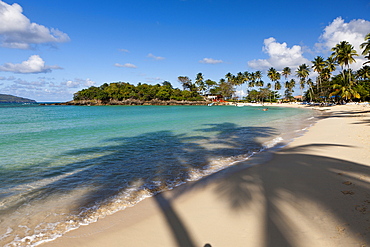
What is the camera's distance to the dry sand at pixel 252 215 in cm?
359

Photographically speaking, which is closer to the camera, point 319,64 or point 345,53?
point 345,53

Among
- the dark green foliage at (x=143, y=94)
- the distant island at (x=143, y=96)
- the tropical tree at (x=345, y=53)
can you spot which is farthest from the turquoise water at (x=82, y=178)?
the dark green foliage at (x=143, y=94)

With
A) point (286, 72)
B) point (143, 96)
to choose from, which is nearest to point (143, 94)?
point (143, 96)

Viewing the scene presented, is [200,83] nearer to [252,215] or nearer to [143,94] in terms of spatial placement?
[143,94]

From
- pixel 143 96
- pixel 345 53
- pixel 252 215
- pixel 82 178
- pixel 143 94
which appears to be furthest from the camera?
pixel 143 94

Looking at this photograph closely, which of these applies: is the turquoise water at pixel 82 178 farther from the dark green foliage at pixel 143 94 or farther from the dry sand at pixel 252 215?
the dark green foliage at pixel 143 94

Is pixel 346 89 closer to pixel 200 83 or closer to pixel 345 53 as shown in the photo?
pixel 345 53

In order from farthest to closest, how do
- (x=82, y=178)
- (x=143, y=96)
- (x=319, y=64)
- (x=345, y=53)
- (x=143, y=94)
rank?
1. (x=143, y=94)
2. (x=143, y=96)
3. (x=319, y=64)
4. (x=345, y=53)
5. (x=82, y=178)

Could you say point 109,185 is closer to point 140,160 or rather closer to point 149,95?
point 140,160

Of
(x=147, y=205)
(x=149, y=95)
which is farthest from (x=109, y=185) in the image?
(x=149, y=95)

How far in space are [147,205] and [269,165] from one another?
16.3 feet

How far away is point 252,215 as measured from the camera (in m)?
4.36

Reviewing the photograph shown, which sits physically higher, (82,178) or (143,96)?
(143,96)

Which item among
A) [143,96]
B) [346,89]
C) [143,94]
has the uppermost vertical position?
[143,94]
